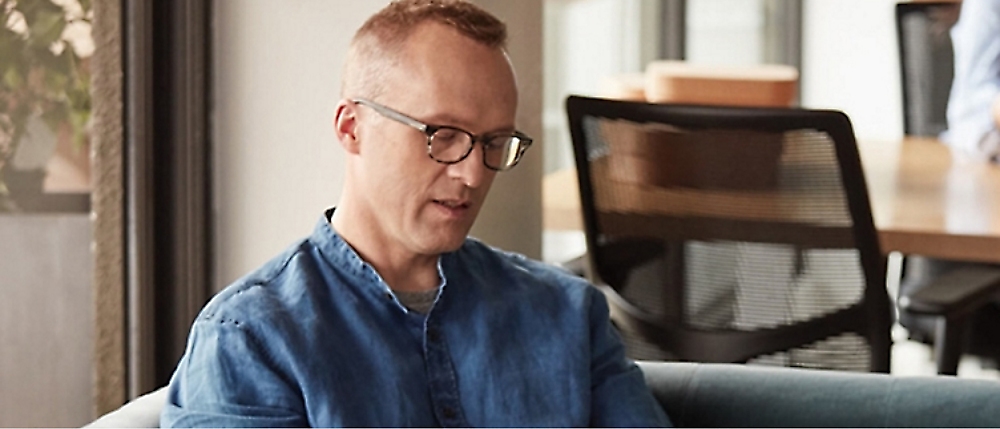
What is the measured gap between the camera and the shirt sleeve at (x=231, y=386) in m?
1.23

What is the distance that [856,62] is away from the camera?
5793 mm

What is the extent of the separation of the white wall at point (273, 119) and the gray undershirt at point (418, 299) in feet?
1.62

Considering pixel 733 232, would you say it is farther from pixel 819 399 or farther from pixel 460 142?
pixel 460 142

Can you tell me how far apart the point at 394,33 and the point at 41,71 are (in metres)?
0.60

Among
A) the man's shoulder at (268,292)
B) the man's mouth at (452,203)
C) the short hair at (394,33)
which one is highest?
the short hair at (394,33)

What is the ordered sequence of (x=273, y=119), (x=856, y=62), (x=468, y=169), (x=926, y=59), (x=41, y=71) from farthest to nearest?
(x=856, y=62)
(x=926, y=59)
(x=273, y=119)
(x=41, y=71)
(x=468, y=169)

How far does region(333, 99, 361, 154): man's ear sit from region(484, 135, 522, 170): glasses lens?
0.44 ft

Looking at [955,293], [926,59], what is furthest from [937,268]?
[926,59]

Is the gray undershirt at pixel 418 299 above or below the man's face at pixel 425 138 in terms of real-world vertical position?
below

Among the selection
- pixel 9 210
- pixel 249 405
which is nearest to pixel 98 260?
pixel 9 210

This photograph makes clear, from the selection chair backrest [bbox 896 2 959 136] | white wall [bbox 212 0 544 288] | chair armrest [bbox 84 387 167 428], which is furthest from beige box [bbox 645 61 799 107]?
chair armrest [bbox 84 387 167 428]

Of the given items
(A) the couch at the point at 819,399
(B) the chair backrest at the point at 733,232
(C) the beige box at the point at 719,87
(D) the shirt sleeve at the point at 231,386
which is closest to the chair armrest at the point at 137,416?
(D) the shirt sleeve at the point at 231,386

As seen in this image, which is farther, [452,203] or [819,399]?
[819,399]

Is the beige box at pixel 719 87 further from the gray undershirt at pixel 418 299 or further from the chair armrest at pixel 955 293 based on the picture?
the gray undershirt at pixel 418 299
